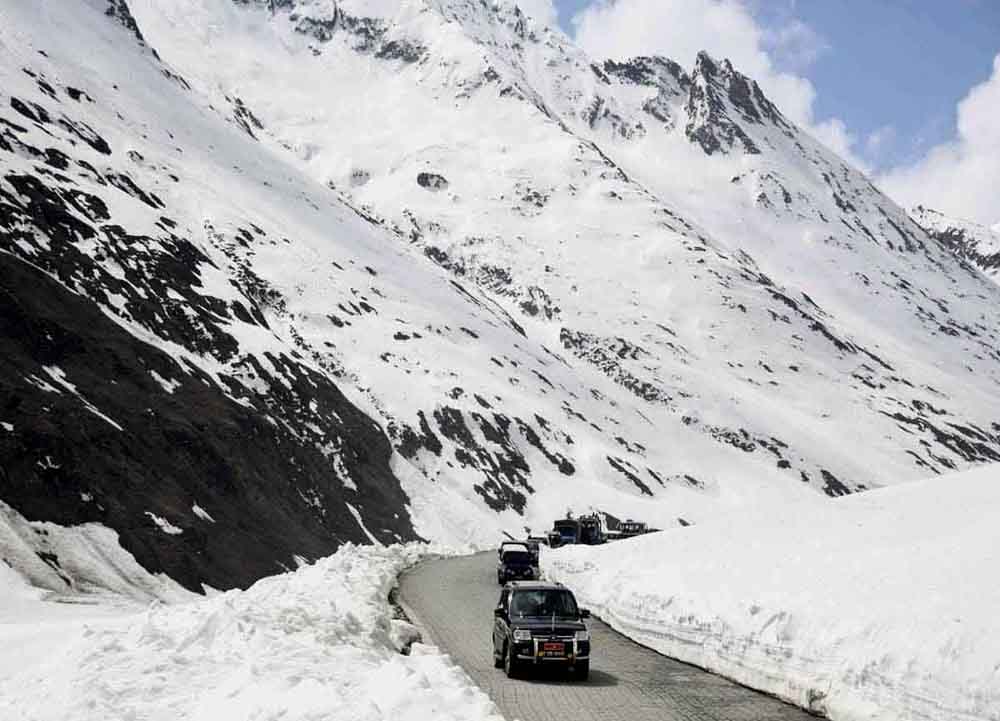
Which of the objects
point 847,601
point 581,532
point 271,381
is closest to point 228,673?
point 847,601

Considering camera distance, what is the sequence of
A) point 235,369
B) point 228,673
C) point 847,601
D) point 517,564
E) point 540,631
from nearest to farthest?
point 228,673 < point 847,601 < point 540,631 < point 517,564 < point 235,369

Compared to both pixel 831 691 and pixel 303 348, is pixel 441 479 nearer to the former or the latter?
pixel 303 348

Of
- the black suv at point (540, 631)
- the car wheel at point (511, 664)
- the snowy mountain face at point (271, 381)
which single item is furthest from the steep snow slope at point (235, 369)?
the car wheel at point (511, 664)

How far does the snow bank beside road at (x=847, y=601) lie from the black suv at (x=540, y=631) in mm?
3048

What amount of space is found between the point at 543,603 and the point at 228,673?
274 inches

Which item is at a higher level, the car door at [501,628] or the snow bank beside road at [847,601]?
the snow bank beside road at [847,601]

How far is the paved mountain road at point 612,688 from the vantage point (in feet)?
44.2

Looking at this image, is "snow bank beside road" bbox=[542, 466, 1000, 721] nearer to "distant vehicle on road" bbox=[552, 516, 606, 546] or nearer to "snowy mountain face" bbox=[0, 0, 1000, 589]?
"snowy mountain face" bbox=[0, 0, 1000, 589]

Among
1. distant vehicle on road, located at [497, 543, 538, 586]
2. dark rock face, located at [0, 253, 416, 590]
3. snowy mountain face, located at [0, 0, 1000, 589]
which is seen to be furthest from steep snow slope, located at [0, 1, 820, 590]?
distant vehicle on road, located at [497, 543, 538, 586]

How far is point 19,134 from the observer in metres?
85.6

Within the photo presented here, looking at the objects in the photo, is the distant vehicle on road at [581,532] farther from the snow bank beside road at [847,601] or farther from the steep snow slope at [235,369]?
the snow bank beside road at [847,601]

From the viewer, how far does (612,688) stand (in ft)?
51.6

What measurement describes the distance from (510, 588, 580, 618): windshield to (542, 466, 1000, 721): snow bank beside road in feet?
10.5

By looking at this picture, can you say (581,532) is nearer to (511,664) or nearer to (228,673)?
(511,664)
